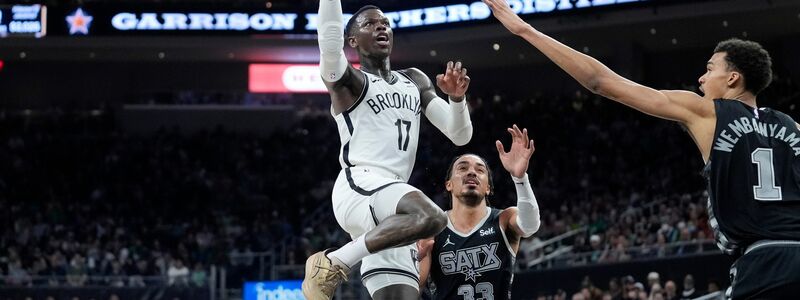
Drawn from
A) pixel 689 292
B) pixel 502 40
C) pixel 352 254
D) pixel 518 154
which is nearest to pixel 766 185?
pixel 352 254

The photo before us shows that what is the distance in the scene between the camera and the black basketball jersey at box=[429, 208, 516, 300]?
8.45 meters

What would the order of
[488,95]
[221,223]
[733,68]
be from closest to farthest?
[733,68] < [221,223] < [488,95]

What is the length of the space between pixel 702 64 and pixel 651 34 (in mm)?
2417

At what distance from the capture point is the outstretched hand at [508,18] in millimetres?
6035

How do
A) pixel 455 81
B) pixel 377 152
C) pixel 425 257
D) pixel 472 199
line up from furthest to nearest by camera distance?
pixel 472 199 < pixel 425 257 < pixel 455 81 < pixel 377 152

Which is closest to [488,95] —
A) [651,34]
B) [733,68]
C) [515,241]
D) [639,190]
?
[651,34]

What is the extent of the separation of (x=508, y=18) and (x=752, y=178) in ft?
5.03

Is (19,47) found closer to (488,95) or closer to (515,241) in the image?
(488,95)

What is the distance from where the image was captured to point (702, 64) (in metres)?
35.7

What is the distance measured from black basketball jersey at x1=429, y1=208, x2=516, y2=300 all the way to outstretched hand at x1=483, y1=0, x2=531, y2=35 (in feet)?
9.04

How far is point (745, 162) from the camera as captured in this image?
5500mm

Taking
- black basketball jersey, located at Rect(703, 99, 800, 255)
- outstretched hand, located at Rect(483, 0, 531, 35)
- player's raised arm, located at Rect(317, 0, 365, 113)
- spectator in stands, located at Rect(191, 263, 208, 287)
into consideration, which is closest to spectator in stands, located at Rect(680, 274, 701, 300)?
spectator in stands, located at Rect(191, 263, 208, 287)

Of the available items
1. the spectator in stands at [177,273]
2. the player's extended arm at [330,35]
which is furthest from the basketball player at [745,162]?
the spectator in stands at [177,273]

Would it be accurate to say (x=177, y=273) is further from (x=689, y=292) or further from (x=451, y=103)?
(x=451, y=103)
